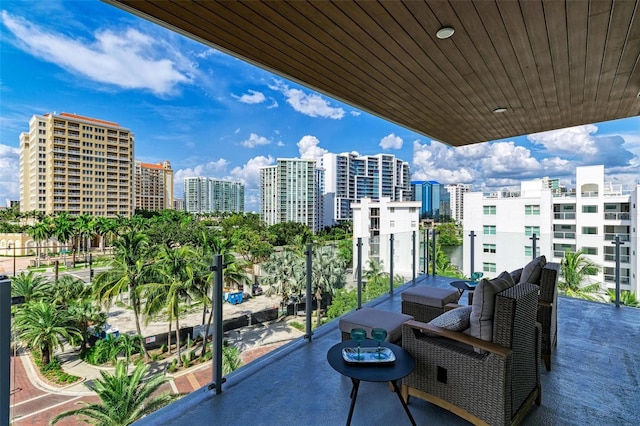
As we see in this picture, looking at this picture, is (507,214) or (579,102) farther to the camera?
(507,214)

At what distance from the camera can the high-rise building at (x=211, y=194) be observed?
7225 cm

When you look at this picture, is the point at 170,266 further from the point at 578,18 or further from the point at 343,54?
the point at 578,18

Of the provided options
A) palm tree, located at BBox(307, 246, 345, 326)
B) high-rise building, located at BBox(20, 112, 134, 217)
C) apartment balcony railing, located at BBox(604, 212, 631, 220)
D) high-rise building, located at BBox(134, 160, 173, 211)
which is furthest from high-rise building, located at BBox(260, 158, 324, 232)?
palm tree, located at BBox(307, 246, 345, 326)

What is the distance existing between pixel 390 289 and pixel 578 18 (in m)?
4.12

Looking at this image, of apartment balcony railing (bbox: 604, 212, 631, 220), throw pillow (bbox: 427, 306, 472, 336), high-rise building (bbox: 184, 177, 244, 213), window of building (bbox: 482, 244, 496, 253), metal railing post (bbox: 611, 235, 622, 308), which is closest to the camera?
throw pillow (bbox: 427, 306, 472, 336)

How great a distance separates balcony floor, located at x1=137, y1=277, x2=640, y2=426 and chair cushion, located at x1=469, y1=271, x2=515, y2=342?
0.63 meters

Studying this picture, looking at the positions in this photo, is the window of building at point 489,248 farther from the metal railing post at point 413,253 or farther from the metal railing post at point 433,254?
the metal railing post at point 413,253

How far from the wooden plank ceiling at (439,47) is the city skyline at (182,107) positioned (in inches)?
1471

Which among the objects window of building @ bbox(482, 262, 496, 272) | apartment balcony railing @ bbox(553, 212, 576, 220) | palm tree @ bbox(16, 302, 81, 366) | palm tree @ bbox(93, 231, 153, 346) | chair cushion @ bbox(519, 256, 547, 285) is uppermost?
apartment balcony railing @ bbox(553, 212, 576, 220)

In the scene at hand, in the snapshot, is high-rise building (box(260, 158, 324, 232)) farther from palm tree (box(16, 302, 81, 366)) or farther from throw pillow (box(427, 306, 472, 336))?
throw pillow (box(427, 306, 472, 336))

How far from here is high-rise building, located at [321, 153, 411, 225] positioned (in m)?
67.1

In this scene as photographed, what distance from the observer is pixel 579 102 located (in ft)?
13.4

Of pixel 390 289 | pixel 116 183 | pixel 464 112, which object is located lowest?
pixel 390 289

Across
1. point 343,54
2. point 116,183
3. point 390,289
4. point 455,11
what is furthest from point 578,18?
point 116,183
